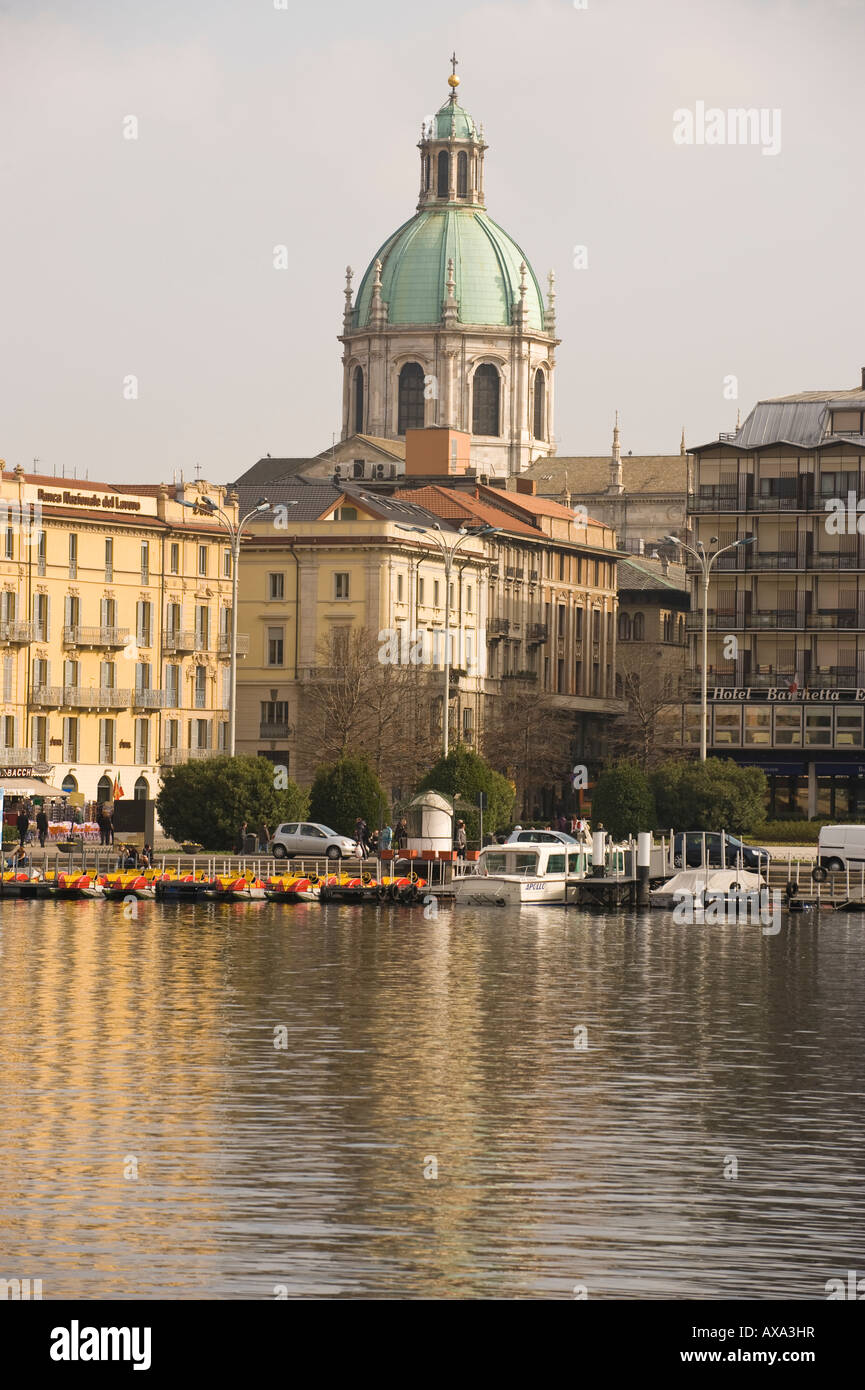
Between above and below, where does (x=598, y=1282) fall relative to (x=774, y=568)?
below

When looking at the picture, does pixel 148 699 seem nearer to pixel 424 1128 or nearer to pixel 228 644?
pixel 228 644

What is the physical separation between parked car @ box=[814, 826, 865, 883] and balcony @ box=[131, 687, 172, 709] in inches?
1772

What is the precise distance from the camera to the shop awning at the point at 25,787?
11038cm

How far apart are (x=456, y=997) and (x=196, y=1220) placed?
75.4ft

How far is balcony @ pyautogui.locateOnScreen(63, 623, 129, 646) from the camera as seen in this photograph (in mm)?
127438

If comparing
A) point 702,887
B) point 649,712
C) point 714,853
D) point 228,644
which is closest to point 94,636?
point 228,644

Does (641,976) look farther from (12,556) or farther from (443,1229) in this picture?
(12,556)

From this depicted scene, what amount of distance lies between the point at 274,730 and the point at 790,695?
27770 mm

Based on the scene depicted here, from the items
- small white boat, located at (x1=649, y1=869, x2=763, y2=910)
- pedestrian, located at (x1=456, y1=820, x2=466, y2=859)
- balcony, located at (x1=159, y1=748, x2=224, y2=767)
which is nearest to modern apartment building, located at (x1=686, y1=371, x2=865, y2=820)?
balcony, located at (x1=159, y1=748, x2=224, y2=767)

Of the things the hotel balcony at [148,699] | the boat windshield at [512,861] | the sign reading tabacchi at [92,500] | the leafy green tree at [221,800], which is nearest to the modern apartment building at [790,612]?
the hotel balcony at [148,699]

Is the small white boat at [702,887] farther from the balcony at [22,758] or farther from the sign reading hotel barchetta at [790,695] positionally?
the sign reading hotel barchetta at [790,695]

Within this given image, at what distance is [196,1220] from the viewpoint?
953 inches

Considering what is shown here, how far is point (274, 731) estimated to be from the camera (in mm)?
139875
